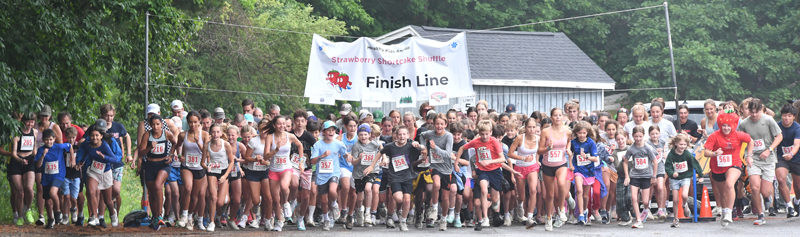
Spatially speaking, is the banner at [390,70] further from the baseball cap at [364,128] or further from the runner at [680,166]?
the runner at [680,166]

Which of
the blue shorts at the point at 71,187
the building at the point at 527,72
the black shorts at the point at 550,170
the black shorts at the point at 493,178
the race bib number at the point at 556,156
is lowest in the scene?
the blue shorts at the point at 71,187

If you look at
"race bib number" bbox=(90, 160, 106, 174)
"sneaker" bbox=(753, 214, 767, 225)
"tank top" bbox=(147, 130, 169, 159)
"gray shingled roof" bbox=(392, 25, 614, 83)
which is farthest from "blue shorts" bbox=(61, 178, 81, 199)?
"gray shingled roof" bbox=(392, 25, 614, 83)

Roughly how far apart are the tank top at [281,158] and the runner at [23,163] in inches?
128

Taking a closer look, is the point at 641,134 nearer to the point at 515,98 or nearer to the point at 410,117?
the point at 410,117

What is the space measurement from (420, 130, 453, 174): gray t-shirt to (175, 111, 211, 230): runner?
2.88 meters

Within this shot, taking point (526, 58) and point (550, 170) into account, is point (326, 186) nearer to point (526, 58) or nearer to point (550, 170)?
point (550, 170)

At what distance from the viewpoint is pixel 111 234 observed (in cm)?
1490

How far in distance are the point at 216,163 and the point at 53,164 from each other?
2.27 m

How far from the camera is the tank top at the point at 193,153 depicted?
50.5ft

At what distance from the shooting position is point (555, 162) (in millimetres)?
15641

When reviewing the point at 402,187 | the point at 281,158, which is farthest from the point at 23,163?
the point at 402,187

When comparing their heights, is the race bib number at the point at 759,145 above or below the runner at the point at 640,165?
above

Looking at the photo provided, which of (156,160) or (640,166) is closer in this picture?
(156,160)

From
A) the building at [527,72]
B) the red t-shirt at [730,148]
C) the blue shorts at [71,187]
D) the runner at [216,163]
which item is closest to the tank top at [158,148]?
the runner at [216,163]
